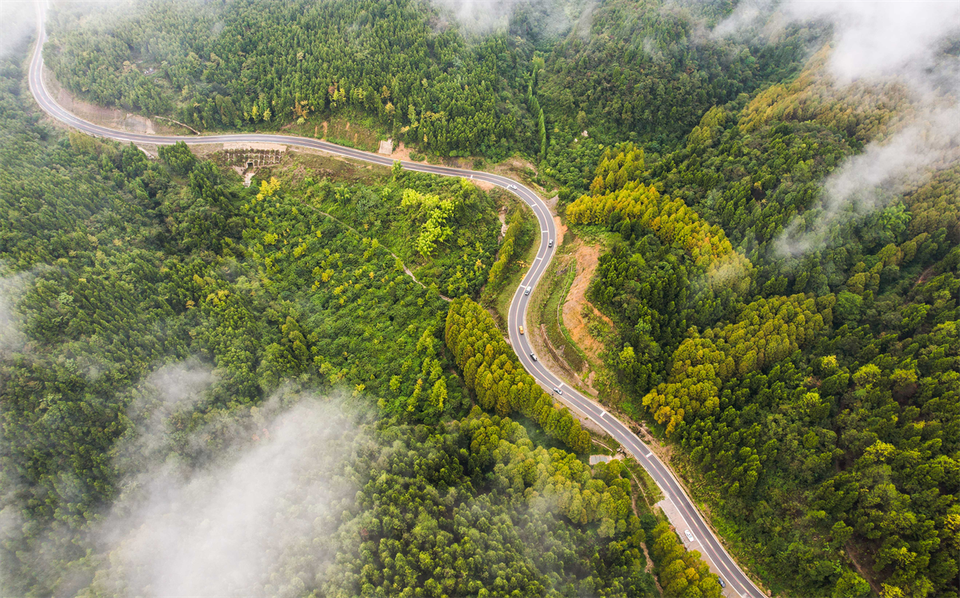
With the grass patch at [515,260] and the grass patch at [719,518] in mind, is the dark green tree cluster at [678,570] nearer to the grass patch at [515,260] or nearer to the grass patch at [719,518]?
the grass patch at [719,518]

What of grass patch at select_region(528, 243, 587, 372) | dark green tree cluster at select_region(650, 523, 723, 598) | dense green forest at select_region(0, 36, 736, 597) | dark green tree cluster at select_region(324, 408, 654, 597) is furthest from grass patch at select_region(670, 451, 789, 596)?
grass patch at select_region(528, 243, 587, 372)

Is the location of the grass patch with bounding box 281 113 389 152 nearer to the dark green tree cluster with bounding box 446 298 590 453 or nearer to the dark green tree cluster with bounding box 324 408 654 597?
the dark green tree cluster with bounding box 446 298 590 453

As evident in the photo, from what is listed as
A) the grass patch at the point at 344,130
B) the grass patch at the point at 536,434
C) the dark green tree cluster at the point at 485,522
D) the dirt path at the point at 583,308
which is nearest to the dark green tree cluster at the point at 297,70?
the grass patch at the point at 344,130

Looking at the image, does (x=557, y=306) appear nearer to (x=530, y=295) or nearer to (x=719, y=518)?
(x=530, y=295)

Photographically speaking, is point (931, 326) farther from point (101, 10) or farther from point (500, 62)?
point (101, 10)

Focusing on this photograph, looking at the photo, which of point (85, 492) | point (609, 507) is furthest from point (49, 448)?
point (609, 507)
